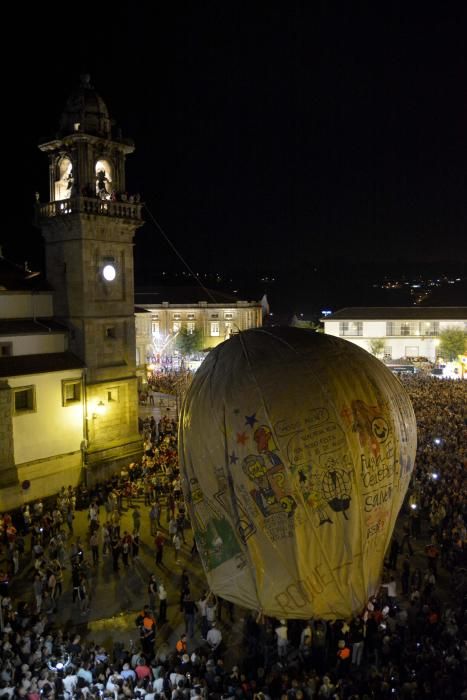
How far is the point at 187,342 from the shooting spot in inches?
2689

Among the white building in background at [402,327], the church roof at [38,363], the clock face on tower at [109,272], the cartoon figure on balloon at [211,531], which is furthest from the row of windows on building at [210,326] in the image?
the cartoon figure on balloon at [211,531]

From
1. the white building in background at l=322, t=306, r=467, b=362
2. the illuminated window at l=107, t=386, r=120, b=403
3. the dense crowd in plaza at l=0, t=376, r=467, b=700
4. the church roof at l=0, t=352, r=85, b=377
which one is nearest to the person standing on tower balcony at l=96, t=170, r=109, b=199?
the church roof at l=0, t=352, r=85, b=377

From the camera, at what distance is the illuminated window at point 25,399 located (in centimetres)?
2252

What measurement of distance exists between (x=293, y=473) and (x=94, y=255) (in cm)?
1687

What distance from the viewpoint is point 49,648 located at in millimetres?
11844

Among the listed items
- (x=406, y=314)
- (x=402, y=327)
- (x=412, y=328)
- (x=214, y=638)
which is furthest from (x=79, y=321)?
(x=406, y=314)

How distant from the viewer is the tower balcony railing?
79.2ft

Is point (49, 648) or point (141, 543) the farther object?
point (141, 543)

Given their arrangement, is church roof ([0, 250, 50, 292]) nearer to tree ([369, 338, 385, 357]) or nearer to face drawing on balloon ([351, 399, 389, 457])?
face drawing on balloon ([351, 399, 389, 457])

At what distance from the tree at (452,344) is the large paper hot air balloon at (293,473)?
4827cm

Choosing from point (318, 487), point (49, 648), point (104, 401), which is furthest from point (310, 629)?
point (104, 401)

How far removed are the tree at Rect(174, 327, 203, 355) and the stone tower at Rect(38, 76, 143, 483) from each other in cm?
4172

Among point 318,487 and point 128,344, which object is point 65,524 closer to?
point 128,344

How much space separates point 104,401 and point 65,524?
6022 mm
